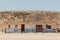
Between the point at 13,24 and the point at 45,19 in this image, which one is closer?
the point at 13,24

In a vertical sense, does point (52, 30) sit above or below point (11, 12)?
below

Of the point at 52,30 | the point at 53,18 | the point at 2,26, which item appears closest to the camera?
the point at 52,30

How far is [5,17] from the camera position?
4834cm

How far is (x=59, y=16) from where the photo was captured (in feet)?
165

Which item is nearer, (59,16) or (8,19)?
(8,19)

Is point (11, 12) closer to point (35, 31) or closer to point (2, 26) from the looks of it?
point (2, 26)

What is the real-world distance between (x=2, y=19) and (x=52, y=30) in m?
12.4

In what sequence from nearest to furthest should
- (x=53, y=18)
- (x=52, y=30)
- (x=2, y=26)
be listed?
(x=52, y=30) → (x=2, y=26) → (x=53, y=18)

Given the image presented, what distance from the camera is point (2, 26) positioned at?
44.6 m

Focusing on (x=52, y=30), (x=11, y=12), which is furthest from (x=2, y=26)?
(x=52, y=30)

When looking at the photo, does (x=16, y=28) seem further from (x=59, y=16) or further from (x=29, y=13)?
(x=59, y=16)

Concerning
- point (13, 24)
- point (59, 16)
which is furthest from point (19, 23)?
point (59, 16)

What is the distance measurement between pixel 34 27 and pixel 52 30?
11.1 feet

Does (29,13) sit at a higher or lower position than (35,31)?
higher
